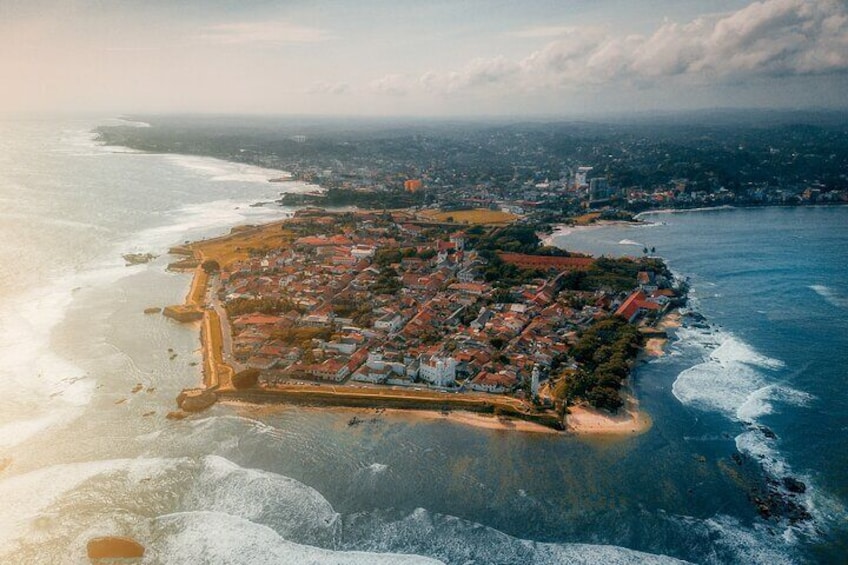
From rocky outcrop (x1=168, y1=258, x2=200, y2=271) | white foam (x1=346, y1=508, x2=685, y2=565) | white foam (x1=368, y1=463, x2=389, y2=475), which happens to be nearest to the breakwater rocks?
rocky outcrop (x1=168, y1=258, x2=200, y2=271)

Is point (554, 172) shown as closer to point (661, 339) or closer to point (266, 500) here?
point (661, 339)

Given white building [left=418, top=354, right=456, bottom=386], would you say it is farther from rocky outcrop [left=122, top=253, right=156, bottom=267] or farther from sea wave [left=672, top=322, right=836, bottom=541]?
rocky outcrop [left=122, top=253, right=156, bottom=267]

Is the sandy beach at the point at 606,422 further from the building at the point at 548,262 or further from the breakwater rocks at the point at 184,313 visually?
the breakwater rocks at the point at 184,313

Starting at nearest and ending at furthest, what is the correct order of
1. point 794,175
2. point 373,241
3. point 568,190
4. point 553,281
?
point 553,281
point 373,241
point 568,190
point 794,175

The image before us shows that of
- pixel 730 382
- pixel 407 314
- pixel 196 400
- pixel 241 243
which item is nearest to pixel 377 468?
pixel 196 400

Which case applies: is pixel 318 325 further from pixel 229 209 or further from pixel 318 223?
pixel 229 209

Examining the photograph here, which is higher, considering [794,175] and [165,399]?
[794,175]

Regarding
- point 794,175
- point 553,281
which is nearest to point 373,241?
point 553,281
